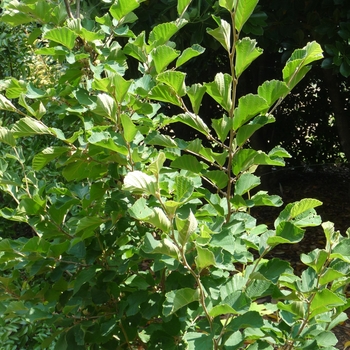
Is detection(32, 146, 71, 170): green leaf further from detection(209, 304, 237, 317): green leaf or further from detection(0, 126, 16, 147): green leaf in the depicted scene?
detection(209, 304, 237, 317): green leaf

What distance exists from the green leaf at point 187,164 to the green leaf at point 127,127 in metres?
0.16

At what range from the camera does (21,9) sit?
1.71 m

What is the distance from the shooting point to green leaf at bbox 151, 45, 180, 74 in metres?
1.54

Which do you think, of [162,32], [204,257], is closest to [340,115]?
[162,32]

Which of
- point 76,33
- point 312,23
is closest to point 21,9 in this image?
point 76,33

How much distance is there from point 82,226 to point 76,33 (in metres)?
0.62

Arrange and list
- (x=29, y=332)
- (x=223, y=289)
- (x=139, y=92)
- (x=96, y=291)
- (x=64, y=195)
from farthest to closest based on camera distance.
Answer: (x=29, y=332) < (x=64, y=195) < (x=96, y=291) < (x=139, y=92) < (x=223, y=289)


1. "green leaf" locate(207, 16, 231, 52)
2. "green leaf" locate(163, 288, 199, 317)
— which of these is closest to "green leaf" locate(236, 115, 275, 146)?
"green leaf" locate(207, 16, 231, 52)

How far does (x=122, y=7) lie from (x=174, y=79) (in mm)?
420

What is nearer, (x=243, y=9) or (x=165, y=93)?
(x=243, y=9)

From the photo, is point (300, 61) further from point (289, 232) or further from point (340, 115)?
point (340, 115)

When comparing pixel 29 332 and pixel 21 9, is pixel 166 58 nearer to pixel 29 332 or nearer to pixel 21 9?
pixel 21 9

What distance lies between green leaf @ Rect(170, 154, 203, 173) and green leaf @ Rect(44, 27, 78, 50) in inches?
19.2

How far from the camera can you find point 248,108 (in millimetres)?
1437
